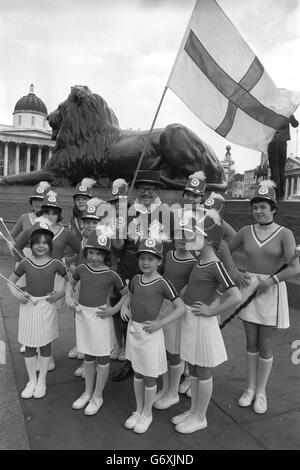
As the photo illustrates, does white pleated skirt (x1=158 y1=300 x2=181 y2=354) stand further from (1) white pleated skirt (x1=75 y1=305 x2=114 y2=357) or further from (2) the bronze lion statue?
(2) the bronze lion statue

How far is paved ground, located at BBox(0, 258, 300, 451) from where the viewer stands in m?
2.81

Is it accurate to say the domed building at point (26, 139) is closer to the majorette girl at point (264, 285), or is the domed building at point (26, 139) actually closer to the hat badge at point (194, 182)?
the hat badge at point (194, 182)

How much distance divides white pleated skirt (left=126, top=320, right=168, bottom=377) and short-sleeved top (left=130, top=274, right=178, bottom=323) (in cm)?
9

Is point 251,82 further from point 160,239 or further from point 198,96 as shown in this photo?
point 160,239

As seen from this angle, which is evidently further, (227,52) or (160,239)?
(227,52)

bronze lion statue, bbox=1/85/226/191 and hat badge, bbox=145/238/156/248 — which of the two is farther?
bronze lion statue, bbox=1/85/226/191

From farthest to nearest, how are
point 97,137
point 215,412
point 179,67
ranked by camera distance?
point 97,137
point 179,67
point 215,412

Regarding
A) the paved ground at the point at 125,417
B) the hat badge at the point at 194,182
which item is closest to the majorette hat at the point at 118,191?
the hat badge at the point at 194,182

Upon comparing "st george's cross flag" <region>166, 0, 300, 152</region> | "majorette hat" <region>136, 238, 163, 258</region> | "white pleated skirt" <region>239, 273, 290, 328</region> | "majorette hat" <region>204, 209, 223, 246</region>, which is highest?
"st george's cross flag" <region>166, 0, 300, 152</region>

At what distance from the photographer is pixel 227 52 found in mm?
4609

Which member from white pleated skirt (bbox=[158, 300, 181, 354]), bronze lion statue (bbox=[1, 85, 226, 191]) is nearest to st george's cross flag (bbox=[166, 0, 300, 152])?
white pleated skirt (bbox=[158, 300, 181, 354])

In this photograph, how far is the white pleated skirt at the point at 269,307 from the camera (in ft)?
11.0
